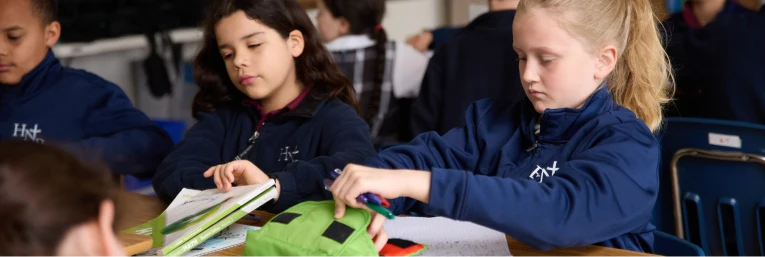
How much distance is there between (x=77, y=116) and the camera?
8.03 ft

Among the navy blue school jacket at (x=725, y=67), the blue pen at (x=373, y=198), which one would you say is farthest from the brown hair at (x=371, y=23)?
the blue pen at (x=373, y=198)

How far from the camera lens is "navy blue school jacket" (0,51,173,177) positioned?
2377 mm

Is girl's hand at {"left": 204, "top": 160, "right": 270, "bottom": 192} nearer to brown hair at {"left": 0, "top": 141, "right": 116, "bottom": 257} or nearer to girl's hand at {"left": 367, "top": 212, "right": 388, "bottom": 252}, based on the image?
girl's hand at {"left": 367, "top": 212, "right": 388, "bottom": 252}

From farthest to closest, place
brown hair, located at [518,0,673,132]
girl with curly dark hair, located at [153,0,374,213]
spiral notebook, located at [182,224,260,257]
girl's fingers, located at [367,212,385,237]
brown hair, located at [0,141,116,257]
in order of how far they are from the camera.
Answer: girl with curly dark hair, located at [153,0,374,213], brown hair, located at [518,0,673,132], spiral notebook, located at [182,224,260,257], girl's fingers, located at [367,212,385,237], brown hair, located at [0,141,116,257]

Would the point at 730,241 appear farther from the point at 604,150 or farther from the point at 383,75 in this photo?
the point at 383,75

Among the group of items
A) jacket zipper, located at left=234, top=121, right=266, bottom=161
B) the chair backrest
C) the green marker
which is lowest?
the chair backrest

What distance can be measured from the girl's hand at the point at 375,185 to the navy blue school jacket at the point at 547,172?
0.07 ft

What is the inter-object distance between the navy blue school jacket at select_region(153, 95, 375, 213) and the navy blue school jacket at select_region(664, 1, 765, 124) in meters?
1.22

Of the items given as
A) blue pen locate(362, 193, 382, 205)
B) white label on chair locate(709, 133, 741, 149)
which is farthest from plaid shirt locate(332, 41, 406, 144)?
blue pen locate(362, 193, 382, 205)

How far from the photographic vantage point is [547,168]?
162 centimetres

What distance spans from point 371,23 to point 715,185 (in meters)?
1.64

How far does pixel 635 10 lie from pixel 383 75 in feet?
6.03

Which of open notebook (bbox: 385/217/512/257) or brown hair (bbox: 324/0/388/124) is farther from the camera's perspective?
brown hair (bbox: 324/0/388/124)

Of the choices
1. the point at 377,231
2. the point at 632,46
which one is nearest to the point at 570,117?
the point at 632,46
